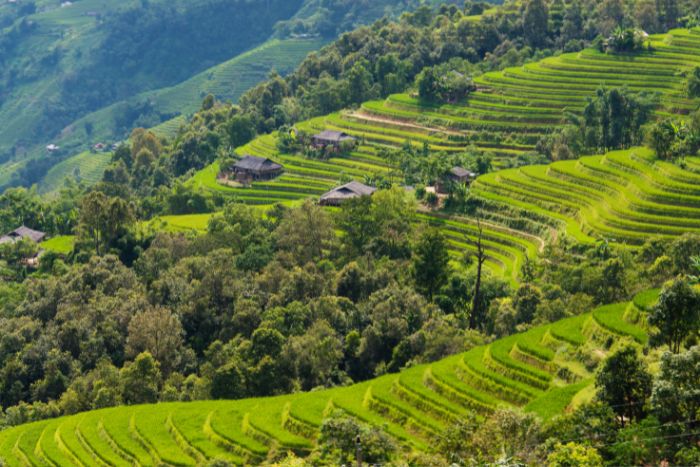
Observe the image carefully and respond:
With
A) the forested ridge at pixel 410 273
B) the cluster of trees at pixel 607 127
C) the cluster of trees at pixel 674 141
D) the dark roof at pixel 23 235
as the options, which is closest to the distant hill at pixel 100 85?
the forested ridge at pixel 410 273

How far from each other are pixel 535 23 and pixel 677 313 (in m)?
75.9

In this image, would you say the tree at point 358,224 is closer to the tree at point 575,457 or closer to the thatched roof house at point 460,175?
the thatched roof house at point 460,175

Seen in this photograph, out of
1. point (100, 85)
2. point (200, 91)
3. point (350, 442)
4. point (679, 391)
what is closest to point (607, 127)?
point (350, 442)

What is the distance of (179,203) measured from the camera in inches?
3383

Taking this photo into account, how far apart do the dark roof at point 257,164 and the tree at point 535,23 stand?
103 feet

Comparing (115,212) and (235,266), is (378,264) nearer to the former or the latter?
(235,266)

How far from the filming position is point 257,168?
291ft

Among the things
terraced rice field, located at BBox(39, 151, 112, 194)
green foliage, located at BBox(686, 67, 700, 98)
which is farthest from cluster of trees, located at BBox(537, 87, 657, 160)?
terraced rice field, located at BBox(39, 151, 112, 194)

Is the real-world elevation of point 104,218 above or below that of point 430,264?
above

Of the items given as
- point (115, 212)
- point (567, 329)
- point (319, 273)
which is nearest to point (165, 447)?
point (567, 329)

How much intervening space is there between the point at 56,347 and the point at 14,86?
5744 inches

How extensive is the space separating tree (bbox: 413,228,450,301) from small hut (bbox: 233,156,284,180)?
108 ft

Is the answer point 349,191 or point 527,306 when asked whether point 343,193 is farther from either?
point 527,306

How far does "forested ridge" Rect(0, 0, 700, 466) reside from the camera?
3544 centimetres
